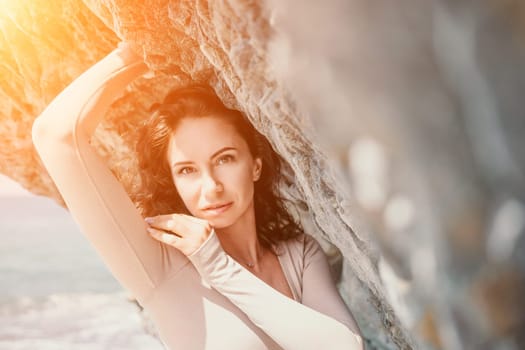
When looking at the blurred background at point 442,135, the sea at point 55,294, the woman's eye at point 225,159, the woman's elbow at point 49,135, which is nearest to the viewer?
the blurred background at point 442,135

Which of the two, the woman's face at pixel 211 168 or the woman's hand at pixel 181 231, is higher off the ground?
the woman's face at pixel 211 168

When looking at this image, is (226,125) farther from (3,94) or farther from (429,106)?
(3,94)

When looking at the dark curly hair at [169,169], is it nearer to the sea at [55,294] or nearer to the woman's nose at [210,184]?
the woman's nose at [210,184]

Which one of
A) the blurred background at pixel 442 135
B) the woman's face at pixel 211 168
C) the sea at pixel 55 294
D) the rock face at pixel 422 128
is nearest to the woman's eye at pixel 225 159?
the woman's face at pixel 211 168

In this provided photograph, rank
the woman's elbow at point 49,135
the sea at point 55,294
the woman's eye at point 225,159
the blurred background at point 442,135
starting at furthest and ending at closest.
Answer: the sea at point 55,294 < the woman's eye at point 225,159 < the woman's elbow at point 49,135 < the blurred background at point 442,135

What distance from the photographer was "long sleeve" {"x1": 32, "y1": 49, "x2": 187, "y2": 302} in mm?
613

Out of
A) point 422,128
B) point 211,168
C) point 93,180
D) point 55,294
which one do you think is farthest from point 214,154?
point 55,294

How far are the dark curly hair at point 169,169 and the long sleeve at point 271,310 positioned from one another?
0.13m

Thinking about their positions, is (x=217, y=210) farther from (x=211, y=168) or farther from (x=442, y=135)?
(x=442, y=135)

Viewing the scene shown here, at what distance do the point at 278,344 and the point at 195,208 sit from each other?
22 centimetres

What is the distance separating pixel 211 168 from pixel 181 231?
96mm

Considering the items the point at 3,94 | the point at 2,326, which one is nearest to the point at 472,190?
the point at 3,94

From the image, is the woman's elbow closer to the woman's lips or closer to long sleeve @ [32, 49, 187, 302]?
long sleeve @ [32, 49, 187, 302]

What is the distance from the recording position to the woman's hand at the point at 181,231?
67 centimetres
